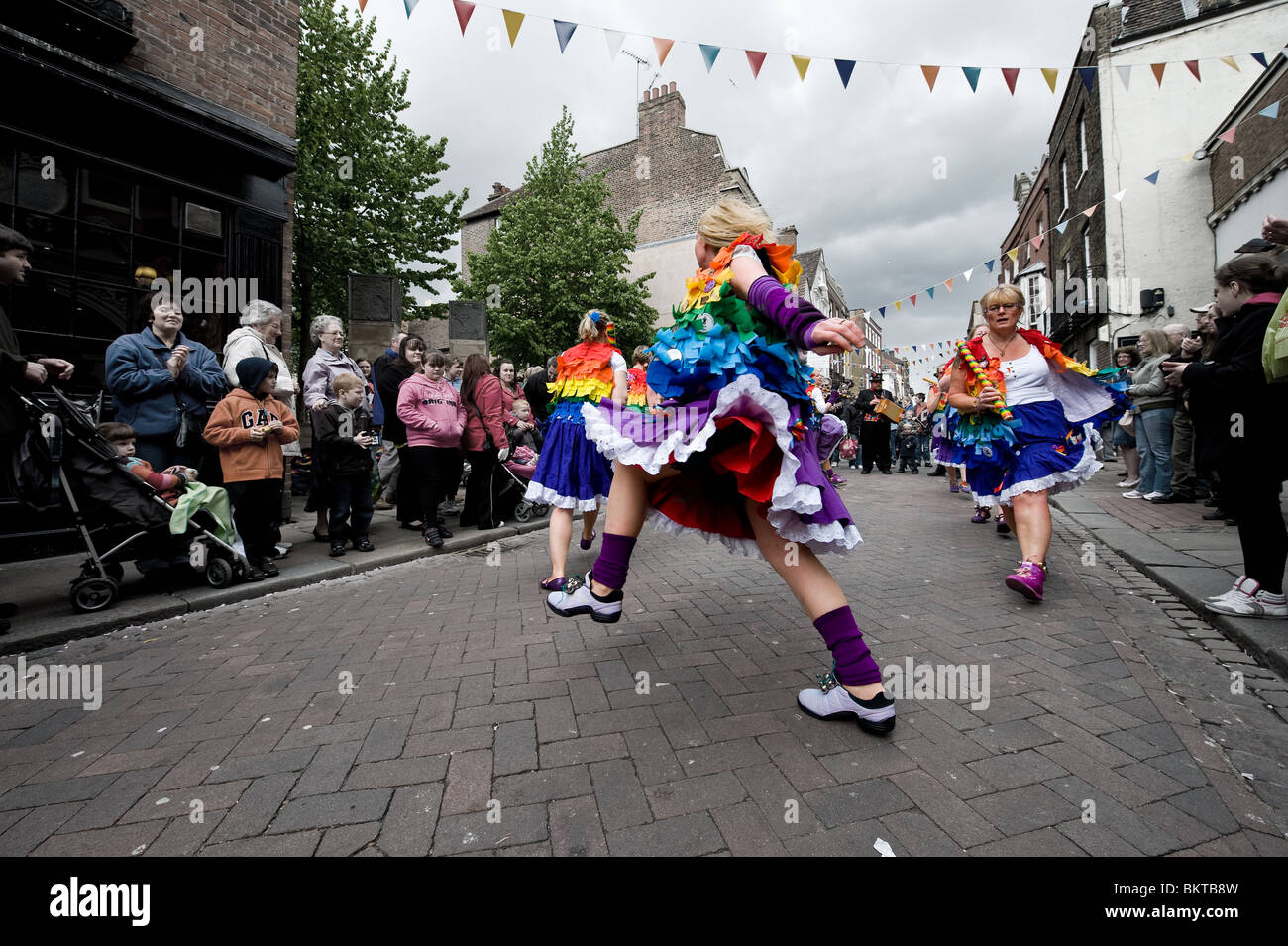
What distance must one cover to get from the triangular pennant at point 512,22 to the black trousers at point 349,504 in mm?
4069

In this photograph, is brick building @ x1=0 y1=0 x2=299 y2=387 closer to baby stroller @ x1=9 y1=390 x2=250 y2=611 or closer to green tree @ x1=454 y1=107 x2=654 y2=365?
baby stroller @ x1=9 y1=390 x2=250 y2=611

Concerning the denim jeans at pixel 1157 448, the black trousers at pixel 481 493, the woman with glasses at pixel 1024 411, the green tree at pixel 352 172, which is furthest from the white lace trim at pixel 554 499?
the green tree at pixel 352 172

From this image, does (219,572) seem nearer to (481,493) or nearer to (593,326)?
(481,493)

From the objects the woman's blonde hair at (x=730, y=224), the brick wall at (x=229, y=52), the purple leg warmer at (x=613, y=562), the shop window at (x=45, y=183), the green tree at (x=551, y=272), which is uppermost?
the green tree at (x=551, y=272)

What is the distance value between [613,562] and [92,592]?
137 inches

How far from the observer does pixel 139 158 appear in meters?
5.96

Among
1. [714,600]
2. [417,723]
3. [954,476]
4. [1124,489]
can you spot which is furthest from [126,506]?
[1124,489]

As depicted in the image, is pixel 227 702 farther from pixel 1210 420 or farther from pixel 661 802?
pixel 1210 420

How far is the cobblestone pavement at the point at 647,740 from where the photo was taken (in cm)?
160

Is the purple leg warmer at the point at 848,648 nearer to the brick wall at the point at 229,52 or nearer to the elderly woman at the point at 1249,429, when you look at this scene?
the elderly woman at the point at 1249,429

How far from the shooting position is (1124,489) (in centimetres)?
814

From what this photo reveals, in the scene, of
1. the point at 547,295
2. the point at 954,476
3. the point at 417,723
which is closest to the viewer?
the point at 417,723
